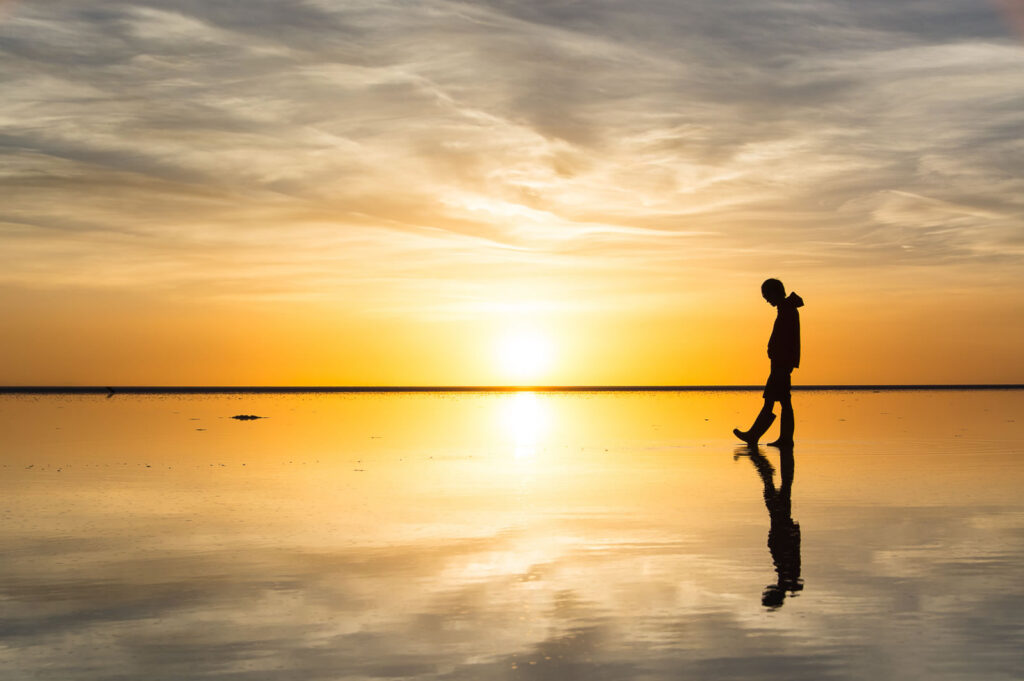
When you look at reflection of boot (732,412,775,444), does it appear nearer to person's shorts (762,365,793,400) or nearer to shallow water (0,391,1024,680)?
person's shorts (762,365,793,400)

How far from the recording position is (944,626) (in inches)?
250

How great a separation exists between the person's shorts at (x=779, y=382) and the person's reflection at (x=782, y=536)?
303 cm

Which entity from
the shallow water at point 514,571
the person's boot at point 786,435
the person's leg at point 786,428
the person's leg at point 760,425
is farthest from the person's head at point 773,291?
the shallow water at point 514,571

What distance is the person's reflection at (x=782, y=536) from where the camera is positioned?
7406mm

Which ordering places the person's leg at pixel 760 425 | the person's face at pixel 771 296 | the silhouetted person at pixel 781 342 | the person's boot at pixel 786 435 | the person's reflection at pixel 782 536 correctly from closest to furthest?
the person's reflection at pixel 782 536, the person's boot at pixel 786 435, the silhouetted person at pixel 781 342, the person's face at pixel 771 296, the person's leg at pixel 760 425

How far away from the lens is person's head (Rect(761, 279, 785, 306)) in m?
21.1

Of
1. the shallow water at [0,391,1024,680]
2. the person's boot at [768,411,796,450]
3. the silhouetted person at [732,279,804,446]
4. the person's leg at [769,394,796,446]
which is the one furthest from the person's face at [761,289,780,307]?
the shallow water at [0,391,1024,680]

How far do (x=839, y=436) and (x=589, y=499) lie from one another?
14.5 metres

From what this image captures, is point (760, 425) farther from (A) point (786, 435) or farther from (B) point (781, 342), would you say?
(A) point (786, 435)

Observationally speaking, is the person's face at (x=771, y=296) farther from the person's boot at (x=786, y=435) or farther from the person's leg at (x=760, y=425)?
the person's boot at (x=786, y=435)

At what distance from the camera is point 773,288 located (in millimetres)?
21062

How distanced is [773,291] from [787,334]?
846 mm

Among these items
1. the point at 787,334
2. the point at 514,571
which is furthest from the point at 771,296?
the point at 514,571

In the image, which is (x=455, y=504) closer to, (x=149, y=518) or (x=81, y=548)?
(x=149, y=518)
